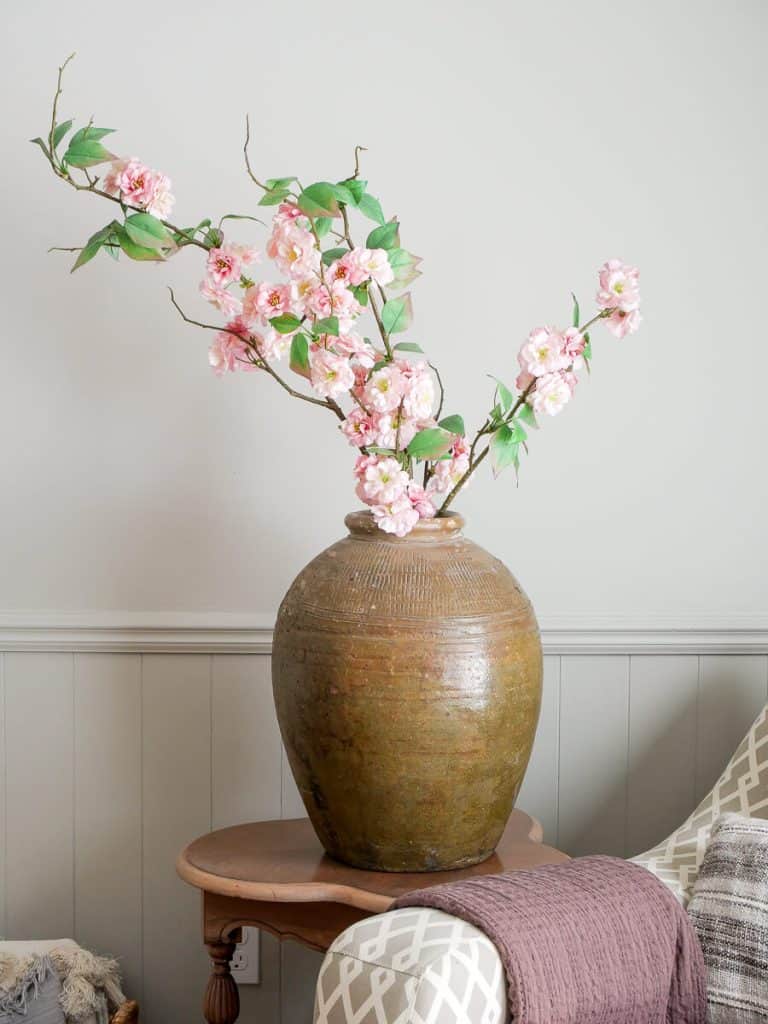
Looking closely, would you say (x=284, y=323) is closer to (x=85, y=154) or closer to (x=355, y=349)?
(x=355, y=349)

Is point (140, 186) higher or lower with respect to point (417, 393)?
higher

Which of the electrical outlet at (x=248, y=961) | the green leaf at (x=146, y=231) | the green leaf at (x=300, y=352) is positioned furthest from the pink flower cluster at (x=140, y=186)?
the electrical outlet at (x=248, y=961)

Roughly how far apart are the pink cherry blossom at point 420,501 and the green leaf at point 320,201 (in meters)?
0.35

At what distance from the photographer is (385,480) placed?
142 centimetres

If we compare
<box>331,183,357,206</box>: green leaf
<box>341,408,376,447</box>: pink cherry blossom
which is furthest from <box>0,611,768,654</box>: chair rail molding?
<box>331,183,357,206</box>: green leaf

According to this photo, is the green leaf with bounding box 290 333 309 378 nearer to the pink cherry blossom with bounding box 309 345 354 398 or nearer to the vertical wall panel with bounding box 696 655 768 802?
the pink cherry blossom with bounding box 309 345 354 398

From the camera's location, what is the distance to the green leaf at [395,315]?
1478 mm

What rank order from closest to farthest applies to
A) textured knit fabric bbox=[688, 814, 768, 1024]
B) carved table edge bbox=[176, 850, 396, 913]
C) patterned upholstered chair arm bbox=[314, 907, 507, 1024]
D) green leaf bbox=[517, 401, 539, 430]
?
patterned upholstered chair arm bbox=[314, 907, 507, 1024]
textured knit fabric bbox=[688, 814, 768, 1024]
carved table edge bbox=[176, 850, 396, 913]
green leaf bbox=[517, 401, 539, 430]

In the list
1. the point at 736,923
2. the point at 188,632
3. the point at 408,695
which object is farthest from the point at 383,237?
the point at 736,923

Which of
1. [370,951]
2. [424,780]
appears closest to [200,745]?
[424,780]

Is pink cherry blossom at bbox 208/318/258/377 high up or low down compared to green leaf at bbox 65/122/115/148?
down

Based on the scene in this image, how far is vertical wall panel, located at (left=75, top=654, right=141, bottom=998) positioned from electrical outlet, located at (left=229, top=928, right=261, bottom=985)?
171 millimetres

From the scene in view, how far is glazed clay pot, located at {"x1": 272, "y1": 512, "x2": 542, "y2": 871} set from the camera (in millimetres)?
1396

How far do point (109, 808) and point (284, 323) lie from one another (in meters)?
0.96
